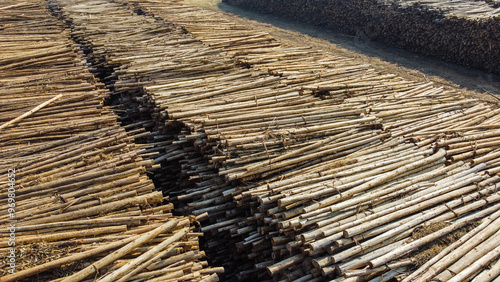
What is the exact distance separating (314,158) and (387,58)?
8.35m

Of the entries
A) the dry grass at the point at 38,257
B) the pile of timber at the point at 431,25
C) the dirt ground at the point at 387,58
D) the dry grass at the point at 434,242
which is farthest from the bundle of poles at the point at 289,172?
the pile of timber at the point at 431,25

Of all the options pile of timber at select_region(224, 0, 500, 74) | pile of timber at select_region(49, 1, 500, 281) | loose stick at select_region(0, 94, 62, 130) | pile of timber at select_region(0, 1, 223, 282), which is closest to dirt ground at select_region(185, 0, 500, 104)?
pile of timber at select_region(224, 0, 500, 74)

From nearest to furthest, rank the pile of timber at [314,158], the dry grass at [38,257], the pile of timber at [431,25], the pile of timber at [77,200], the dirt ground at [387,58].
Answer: the dry grass at [38,257] < the pile of timber at [77,200] < the pile of timber at [314,158] < the dirt ground at [387,58] < the pile of timber at [431,25]

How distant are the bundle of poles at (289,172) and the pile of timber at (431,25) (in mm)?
4447

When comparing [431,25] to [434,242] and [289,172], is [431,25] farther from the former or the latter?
[434,242]

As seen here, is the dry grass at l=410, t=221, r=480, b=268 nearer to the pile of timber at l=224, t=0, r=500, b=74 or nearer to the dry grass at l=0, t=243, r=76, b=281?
the dry grass at l=0, t=243, r=76, b=281

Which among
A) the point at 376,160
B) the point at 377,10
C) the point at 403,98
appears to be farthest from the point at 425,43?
the point at 376,160

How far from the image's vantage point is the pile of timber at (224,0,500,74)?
11.0 metres

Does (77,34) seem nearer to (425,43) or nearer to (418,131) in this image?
(418,131)

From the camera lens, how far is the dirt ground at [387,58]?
10320 mm

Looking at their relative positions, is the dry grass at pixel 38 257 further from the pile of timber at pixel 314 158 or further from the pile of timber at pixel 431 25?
the pile of timber at pixel 431 25

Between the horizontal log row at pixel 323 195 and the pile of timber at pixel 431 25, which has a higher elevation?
the pile of timber at pixel 431 25

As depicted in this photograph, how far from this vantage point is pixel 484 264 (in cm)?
407

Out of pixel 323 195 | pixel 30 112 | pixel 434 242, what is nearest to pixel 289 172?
pixel 323 195
